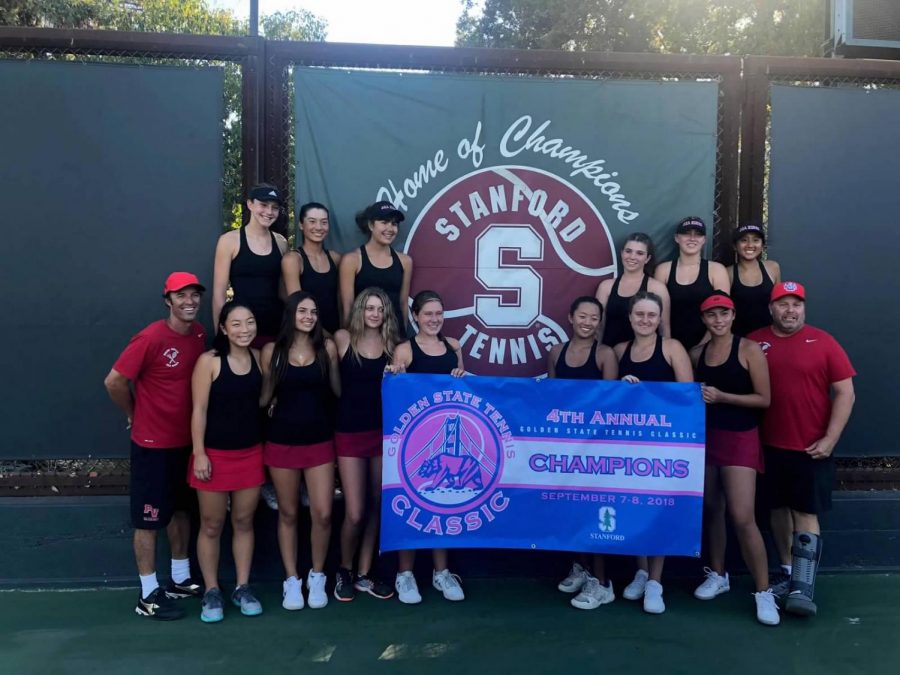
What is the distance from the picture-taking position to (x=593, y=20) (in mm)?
16391

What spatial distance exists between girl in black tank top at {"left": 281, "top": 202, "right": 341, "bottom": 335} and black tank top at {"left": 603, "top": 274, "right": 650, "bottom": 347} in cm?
155

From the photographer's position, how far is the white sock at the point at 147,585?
12.4ft

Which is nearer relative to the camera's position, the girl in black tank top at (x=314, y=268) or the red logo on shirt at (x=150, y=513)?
the red logo on shirt at (x=150, y=513)

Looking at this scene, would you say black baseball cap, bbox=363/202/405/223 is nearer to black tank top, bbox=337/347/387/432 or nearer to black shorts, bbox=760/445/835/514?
black tank top, bbox=337/347/387/432

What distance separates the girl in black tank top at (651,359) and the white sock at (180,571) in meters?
2.42

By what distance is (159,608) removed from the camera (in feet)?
12.2

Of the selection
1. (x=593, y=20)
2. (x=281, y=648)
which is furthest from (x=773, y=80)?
(x=593, y=20)

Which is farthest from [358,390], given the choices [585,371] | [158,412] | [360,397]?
[585,371]

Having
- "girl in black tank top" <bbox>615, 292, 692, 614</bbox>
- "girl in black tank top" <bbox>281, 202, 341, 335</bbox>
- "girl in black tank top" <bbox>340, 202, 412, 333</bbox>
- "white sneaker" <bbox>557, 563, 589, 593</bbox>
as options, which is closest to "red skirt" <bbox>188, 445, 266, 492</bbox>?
"girl in black tank top" <bbox>281, 202, 341, 335</bbox>

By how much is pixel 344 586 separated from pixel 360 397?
1.03 m

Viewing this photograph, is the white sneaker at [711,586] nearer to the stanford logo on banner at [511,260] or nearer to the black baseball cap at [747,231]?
the stanford logo on banner at [511,260]

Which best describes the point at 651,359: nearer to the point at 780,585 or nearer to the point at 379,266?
the point at 780,585

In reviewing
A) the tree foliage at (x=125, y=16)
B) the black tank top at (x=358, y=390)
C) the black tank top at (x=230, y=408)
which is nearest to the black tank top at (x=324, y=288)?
the black tank top at (x=358, y=390)

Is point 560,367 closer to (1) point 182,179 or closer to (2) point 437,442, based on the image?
(2) point 437,442
